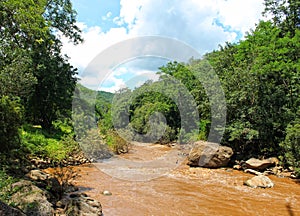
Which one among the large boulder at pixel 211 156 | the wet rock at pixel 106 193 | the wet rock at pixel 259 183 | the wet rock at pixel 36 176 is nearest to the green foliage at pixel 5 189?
the wet rock at pixel 36 176

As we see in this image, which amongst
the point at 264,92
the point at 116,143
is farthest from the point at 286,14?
the point at 116,143

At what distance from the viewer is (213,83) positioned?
50.7ft

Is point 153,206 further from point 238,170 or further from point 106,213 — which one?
point 238,170

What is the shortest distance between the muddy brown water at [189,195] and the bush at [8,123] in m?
2.60

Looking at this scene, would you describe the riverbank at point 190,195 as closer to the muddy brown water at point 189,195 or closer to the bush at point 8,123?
the muddy brown water at point 189,195

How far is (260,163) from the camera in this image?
1174 centimetres

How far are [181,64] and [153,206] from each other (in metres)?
20.1

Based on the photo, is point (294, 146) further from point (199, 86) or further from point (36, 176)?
point (36, 176)

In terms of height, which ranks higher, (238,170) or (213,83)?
(213,83)

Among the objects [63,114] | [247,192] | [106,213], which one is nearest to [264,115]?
[247,192]

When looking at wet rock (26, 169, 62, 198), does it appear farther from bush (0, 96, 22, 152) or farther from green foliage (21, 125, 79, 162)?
green foliage (21, 125, 79, 162)

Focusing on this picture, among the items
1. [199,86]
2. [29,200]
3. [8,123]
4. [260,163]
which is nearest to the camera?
[29,200]

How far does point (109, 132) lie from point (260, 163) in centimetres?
1048

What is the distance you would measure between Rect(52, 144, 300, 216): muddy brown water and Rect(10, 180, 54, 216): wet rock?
166 cm
